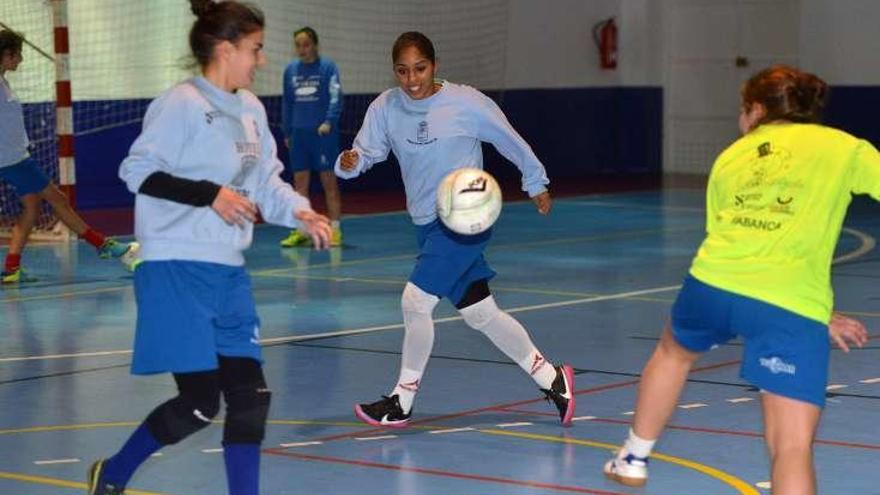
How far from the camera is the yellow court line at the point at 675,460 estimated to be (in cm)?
715

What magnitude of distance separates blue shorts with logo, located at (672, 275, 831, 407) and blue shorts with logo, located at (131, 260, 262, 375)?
5.15 feet

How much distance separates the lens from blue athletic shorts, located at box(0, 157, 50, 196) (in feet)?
47.3

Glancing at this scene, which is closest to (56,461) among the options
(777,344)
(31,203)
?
(777,344)

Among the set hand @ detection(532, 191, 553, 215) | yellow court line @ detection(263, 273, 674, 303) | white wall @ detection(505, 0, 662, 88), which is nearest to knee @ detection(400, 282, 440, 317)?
hand @ detection(532, 191, 553, 215)

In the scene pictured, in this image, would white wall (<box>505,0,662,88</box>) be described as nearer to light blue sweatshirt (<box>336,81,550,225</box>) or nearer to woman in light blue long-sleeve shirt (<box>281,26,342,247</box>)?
woman in light blue long-sleeve shirt (<box>281,26,342,247</box>)

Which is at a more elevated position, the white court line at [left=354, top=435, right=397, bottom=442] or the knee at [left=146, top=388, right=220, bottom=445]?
the knee at [left=146, top=388, right=220, bottom=445]

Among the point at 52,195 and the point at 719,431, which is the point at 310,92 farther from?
the point at 719,431

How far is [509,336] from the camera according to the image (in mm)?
8703

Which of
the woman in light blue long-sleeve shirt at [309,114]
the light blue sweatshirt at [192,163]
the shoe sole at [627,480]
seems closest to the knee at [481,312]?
the shoe sole at [627,480]

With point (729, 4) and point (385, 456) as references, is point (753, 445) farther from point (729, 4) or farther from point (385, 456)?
point (729, 4)

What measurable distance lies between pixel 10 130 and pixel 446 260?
6858mm

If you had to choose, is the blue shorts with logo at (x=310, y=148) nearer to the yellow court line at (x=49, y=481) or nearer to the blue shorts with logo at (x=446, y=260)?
the blue shorts with logo at (x=446, y=260)

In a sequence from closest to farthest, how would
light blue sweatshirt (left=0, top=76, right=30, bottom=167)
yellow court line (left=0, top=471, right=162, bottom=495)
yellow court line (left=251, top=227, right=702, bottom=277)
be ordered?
yellow court line (left=0, top=471, right=162, bottom=495), light blue sweatshirt (left=0, top=76, right=30, bottom=167), yellow court line (left=251, top=227, right=702, bottom=277)

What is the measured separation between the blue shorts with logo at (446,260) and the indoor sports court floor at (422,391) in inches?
26.3
